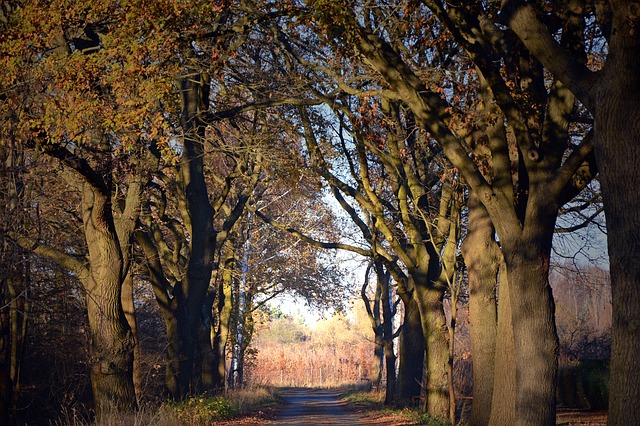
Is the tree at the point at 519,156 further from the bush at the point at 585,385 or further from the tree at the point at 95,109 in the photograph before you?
the bush at the point at 585,385

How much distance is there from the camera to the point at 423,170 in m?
21.2

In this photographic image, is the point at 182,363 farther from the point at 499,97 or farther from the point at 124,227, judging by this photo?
the point at 499,97

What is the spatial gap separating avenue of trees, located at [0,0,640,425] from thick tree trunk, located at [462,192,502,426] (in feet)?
0.12

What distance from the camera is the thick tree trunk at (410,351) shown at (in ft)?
78.7

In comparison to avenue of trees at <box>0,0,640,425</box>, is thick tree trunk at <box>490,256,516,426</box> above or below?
below

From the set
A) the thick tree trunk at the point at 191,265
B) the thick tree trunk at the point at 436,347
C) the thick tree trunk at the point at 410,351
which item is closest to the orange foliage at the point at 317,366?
the thick tree trunk at the point at 410,351

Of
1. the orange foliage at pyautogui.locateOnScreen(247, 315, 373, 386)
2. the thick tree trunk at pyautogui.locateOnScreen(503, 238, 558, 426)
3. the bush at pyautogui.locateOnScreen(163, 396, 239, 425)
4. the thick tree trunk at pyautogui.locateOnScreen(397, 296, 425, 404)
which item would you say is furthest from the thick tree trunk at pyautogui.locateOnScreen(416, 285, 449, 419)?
the orange foliage at pyautogui.locateOnScreen(247, 315, 373, 386)

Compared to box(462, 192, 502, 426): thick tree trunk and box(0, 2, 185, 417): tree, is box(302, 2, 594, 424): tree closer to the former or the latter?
box(462, 192, 502, 426): thick tree trunk

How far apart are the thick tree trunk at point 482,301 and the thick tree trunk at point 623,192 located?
5988mm

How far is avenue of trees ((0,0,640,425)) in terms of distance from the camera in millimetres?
10435

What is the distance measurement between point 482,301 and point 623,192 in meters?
6.61

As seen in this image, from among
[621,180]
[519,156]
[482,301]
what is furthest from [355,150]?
[621,180]

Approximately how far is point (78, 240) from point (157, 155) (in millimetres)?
6103

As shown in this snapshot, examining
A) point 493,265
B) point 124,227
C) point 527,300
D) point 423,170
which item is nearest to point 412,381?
point 423,170
